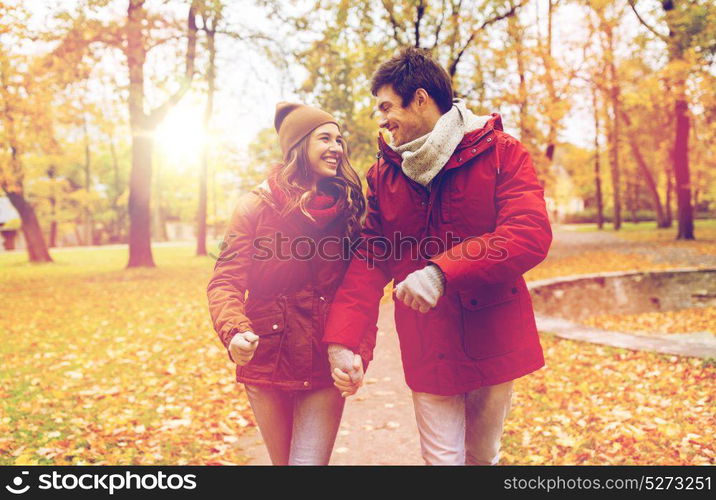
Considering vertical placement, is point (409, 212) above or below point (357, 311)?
above

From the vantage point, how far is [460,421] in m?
2.28

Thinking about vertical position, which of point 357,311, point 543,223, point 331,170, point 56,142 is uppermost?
point 56,142

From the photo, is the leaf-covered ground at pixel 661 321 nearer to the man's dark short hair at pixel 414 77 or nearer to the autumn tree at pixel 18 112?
the man's dark short hair at pixel 414 77

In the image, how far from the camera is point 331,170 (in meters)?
2.42

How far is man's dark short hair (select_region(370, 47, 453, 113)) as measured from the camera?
219 cm

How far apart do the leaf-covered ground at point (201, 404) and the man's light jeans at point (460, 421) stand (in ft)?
5.39

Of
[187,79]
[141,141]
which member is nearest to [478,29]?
[187,79]

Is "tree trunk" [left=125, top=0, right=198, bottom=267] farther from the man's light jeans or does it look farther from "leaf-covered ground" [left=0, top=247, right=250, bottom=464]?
the man's light jeans

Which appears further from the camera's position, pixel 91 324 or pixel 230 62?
pixel 230 62
